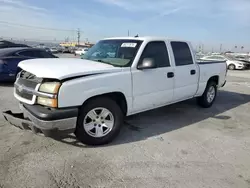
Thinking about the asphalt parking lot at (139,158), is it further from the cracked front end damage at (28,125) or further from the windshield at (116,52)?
the windshield at (116,52)

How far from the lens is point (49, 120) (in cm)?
328

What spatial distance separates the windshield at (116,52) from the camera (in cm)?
431

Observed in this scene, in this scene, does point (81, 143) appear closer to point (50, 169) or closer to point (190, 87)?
point (50, 169)

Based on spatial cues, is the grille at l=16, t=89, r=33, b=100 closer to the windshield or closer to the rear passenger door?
the windshield

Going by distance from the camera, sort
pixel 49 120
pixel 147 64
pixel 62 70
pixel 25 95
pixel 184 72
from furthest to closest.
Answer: pixel 184 72 → pixel 147 64 → pixel 25 95 → pixel 62 70 → pixel 49 120

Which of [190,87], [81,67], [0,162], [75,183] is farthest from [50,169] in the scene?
[190,87]

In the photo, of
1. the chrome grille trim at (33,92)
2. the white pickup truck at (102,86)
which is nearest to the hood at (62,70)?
the white pickup truck at (102,86)

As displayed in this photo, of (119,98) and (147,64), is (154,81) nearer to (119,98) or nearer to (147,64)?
(147,64)

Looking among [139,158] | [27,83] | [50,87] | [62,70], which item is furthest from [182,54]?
[27,83]

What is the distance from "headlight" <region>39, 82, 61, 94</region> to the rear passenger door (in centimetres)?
268

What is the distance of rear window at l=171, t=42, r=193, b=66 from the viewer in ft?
16.9

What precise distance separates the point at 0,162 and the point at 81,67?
5.81 feet

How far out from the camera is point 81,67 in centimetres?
376

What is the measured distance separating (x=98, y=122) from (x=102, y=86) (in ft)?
2.02
